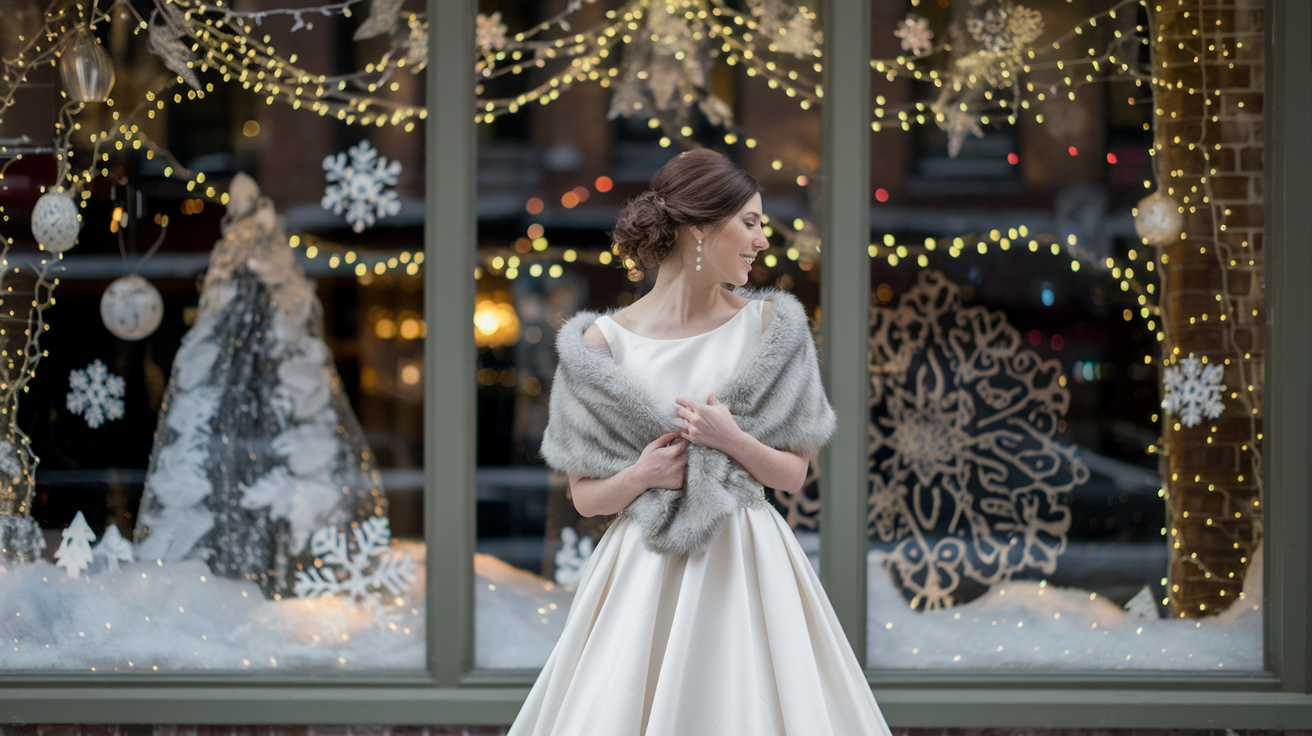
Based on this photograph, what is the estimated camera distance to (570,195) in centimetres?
385

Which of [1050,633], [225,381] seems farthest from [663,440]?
[225,381]

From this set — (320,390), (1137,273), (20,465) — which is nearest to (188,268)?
(320,390)

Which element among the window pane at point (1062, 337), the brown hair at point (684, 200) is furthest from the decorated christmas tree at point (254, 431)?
the window pane at point (1062, 337)

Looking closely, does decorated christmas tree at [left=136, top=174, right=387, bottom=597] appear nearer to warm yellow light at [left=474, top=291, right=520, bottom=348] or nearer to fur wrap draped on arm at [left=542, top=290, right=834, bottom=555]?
warm yellow light at [left=474, top=291, right=520, bottom=348]

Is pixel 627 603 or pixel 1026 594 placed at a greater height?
pixel 627 603

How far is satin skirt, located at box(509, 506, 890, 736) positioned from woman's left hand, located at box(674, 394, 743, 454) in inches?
8.4

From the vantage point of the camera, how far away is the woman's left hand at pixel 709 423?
1915 mm

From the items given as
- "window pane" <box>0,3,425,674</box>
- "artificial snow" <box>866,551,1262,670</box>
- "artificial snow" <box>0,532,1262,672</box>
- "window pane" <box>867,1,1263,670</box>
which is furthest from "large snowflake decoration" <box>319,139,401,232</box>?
"artificial snow" <box>866,551,1262,670</box>

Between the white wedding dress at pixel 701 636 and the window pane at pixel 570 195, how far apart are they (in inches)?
62.5

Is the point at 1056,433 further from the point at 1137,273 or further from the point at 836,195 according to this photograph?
the point at 836,195

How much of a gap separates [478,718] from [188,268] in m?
2.04

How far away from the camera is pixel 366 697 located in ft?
10.7

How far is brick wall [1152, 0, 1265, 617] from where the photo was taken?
338 cm

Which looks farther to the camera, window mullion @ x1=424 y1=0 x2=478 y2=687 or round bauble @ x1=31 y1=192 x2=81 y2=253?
round bauble @ x1=31 y1=192 x2=81 y2=253
